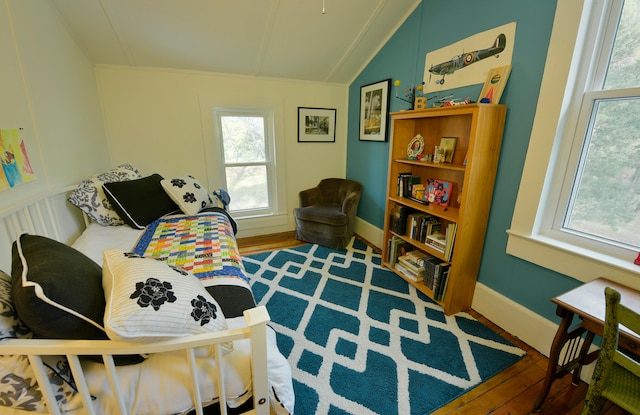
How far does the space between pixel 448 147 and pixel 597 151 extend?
0.82 meters

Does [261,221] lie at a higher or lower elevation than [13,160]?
lower

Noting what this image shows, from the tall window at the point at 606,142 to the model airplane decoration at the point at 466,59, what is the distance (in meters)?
0.43

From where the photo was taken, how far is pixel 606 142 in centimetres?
139

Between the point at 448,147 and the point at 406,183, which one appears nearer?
the point at 448,147

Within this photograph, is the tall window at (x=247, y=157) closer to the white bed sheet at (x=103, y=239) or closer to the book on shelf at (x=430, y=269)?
the white bed sheet at (x=103, y=239)

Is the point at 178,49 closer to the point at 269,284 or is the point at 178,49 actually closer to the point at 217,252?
the point at 217,252

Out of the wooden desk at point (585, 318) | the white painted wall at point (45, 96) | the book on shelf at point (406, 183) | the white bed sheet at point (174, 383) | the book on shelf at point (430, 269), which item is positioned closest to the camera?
the white bed sheet at point (174, 383)

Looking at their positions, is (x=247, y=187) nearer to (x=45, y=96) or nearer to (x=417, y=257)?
(x=45, y=96)

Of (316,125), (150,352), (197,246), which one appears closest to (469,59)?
(316,125)

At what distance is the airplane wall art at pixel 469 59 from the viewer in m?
1.69

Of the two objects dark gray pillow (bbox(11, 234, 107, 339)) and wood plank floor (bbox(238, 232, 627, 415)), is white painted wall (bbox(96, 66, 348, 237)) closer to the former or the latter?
dark gray pillow (bbox(11, 234, 107, 339))

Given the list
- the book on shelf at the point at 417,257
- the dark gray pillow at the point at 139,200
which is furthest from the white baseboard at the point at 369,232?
the dark gray pillow at the point at 139,200

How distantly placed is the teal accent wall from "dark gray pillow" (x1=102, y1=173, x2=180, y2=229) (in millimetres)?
2413

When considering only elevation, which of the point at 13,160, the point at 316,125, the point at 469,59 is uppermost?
the point at 469,59
